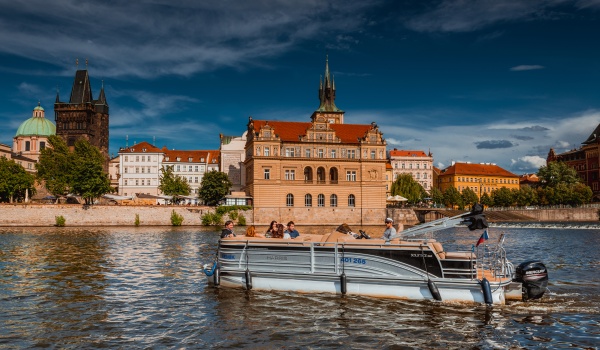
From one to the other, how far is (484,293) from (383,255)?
280 cm

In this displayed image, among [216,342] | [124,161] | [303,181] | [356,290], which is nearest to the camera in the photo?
[216,342]

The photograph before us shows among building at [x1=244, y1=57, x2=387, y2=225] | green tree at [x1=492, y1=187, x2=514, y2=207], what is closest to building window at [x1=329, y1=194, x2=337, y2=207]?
building at [x1=244, y1=57, x2=387, y2=225]

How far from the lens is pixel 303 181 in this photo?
74.3m

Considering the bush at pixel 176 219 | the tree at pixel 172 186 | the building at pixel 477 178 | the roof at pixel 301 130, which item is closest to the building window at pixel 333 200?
the roof at pixel 301 130

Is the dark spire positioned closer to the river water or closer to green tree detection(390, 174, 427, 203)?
green tree detection(390, 174, 427, 203)

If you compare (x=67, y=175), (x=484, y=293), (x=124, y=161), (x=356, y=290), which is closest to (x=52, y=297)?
(x=356, y=290)

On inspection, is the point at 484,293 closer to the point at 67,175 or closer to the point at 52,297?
the point at 52,297

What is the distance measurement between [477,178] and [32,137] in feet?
351

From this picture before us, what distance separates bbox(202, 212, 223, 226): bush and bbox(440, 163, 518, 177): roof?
7465cm

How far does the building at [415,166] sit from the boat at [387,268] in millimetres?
106890

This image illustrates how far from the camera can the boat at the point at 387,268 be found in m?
13.8

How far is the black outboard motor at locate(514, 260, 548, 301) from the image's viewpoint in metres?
14.1

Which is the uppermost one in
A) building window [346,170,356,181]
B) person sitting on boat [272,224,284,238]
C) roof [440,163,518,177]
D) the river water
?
roof [440,163,518,177]

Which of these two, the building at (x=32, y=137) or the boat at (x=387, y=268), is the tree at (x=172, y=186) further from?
the boat at (x=387, y=268)
